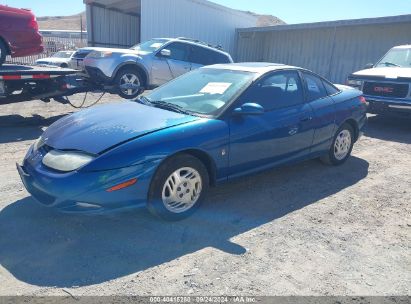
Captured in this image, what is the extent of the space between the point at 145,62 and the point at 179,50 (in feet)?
4.66

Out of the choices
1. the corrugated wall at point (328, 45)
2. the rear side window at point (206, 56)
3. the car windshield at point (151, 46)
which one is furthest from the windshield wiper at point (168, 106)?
the corrugated wall at point (328, 45)

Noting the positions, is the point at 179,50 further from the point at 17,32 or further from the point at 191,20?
the point at 191,20

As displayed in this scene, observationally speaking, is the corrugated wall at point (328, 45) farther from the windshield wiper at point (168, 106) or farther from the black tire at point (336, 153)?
the windshield wiper at point (168, 106)

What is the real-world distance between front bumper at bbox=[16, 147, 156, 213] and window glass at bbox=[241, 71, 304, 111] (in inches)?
61.3

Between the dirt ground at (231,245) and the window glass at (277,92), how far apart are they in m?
1.05

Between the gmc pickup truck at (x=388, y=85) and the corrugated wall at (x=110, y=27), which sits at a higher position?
the corrugated wall at (x=110, y=27)

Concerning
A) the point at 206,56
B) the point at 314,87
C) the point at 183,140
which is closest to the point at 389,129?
the point at 314,87

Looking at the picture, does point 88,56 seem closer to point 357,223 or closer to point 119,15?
point 357,223

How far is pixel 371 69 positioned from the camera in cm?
927

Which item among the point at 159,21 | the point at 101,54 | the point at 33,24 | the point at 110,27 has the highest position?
the point at 159,21

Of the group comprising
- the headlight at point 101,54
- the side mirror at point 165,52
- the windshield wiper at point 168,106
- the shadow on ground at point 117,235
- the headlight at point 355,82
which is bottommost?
the shadow on ground at point 117,235

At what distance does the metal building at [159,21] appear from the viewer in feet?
54.5

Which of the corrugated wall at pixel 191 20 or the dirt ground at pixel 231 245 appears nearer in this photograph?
the dirt ground at pixel 231 245

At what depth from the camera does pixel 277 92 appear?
14.7 ft
